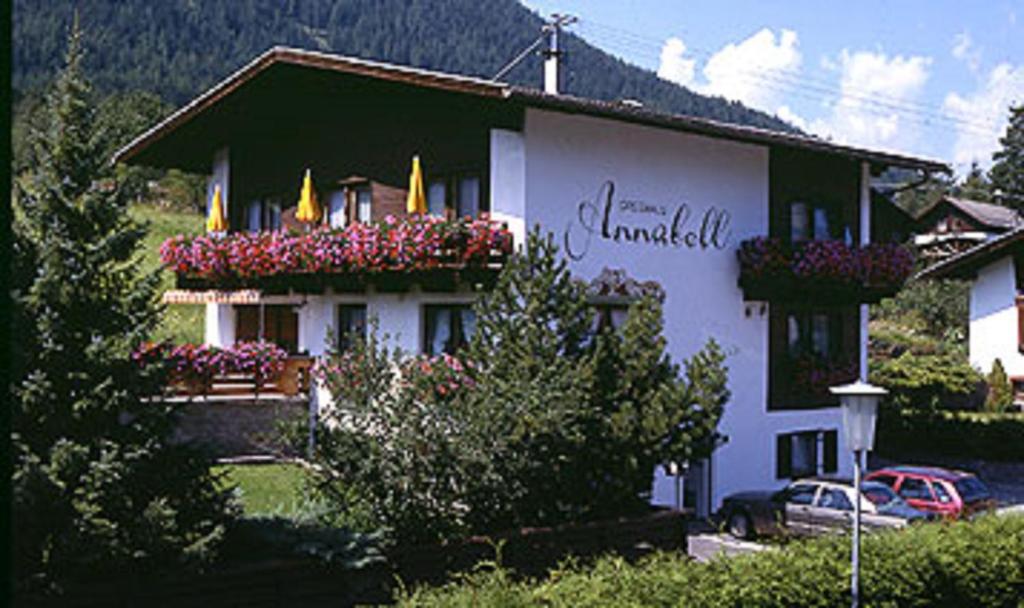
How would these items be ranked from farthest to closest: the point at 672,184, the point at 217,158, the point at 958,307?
the point at 958,307
the point at 217,158
the point at 672,184

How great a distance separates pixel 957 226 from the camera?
221 feet

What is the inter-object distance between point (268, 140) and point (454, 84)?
28.2 ft

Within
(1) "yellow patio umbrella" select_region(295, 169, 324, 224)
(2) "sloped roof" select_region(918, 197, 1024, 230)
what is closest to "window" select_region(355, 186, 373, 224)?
(1) "yellow patio umbrella" select_region(295, 169, 324, 224)

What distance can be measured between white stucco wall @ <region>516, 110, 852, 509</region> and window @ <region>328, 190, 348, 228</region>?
5304 millimetres

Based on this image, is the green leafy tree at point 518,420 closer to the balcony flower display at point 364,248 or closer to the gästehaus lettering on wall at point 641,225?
the balcony flower display at point 364,248

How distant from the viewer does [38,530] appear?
1068 centimetres

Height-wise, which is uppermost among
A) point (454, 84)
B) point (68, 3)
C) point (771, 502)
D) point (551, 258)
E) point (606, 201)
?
point (68, 3)

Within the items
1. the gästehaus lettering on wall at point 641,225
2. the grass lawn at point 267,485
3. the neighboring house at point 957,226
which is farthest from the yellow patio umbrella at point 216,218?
the neighboring house at point 957,226

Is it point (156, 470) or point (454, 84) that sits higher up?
point (454, 84)

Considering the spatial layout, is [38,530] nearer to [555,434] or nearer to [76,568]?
[76,568]

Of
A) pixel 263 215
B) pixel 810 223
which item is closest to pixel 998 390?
pixel 810 223

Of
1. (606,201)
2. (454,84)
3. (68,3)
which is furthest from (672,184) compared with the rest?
(68,3)

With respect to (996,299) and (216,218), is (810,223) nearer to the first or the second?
(216,218)

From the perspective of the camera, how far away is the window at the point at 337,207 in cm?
2284
